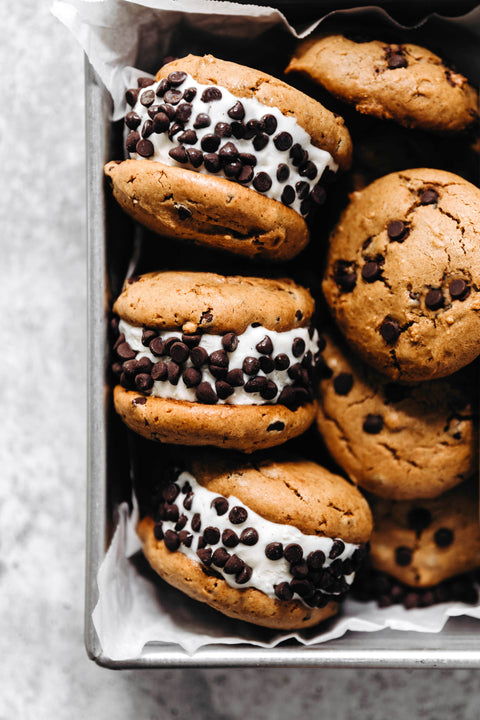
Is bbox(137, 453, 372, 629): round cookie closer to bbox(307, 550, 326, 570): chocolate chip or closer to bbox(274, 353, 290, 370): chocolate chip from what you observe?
bbox(307, 550, 326, 570): chocolate chip

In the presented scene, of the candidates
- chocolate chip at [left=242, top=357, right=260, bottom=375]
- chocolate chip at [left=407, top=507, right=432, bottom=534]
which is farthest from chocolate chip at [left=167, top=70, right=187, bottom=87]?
chocolate chip at [left=407, top=507, right=432, bottom=534]

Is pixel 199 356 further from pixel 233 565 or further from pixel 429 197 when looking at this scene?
pixel 429 197

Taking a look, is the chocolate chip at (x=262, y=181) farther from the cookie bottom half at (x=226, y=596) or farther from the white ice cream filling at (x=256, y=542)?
the cookie bottom half at (x=226, y=596)

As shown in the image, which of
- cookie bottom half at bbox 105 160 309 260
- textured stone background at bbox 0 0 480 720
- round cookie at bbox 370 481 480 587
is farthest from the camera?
textured stone background at bbox 0 0 480 720

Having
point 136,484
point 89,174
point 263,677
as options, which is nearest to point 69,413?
point 136,484

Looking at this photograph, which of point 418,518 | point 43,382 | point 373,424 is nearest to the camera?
point 373,424

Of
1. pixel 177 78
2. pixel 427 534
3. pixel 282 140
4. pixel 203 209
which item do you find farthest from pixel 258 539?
pixel 177 78

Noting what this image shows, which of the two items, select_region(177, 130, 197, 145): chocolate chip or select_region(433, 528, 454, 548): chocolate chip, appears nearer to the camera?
select_region(177, 130, 197, 145): chocolate chip
